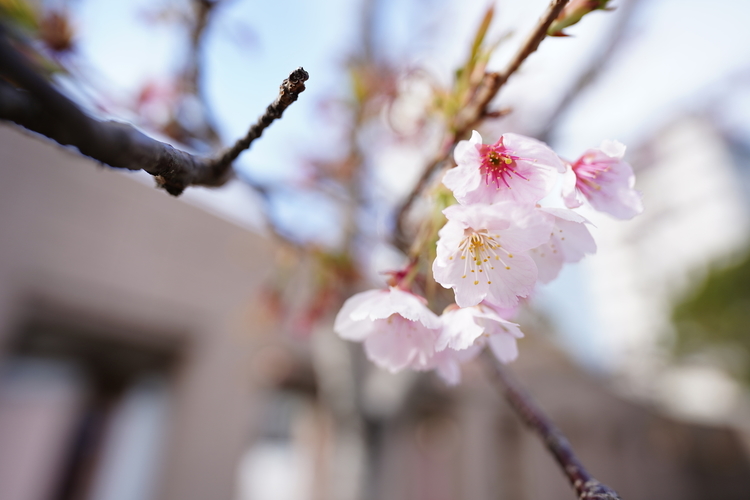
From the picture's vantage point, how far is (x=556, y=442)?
1.76ft

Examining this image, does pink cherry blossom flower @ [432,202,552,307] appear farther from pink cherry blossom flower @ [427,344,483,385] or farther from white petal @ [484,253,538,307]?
pink cherry blossom flower @ [427,344,483,385]

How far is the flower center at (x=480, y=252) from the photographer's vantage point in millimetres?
482

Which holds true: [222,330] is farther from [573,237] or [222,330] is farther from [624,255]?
[624,255]

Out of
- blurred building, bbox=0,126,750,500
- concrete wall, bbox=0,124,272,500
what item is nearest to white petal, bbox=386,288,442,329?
blurred building, bbox=0,126,750,500

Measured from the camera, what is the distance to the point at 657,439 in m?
9.18

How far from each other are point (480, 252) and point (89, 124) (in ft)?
1.47

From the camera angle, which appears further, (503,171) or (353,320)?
(353,320)

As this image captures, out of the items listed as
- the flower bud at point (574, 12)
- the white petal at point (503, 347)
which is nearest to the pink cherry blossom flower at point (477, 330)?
the white petal at point (503, 347)

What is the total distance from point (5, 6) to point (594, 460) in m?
9.44

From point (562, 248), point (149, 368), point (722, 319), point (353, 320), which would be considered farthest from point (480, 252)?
point (722, 319)

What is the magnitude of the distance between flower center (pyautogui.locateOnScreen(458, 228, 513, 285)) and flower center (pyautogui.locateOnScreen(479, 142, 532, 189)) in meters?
0.07

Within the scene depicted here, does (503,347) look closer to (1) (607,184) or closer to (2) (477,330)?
(2) (477,330)

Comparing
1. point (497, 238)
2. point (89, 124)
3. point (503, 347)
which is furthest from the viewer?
point (503, 347)

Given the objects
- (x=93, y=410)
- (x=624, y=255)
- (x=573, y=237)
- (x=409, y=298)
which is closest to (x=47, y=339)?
(x=93, y=410)
